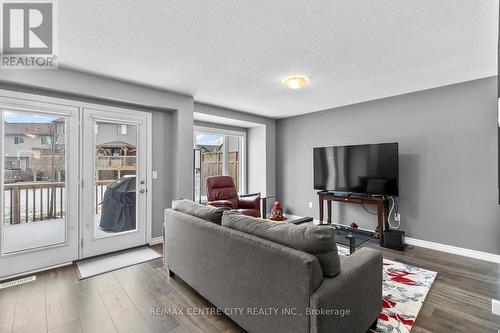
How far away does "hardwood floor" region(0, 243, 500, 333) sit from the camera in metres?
1.83

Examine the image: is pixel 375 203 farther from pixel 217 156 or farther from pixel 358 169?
pixel 217 156

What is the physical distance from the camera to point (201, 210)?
88.1 inches

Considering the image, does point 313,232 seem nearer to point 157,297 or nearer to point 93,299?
point 157,297

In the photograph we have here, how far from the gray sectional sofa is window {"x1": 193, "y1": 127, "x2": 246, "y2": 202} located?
300cm

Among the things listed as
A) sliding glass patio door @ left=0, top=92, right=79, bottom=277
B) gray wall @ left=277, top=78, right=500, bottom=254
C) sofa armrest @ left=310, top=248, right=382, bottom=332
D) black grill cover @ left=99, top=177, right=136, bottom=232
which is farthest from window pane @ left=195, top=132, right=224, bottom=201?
sofa armrest @ left=310, top=248, right=382, bottom=332

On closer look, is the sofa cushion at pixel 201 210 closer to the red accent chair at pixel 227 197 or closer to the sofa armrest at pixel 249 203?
the red accent chair at pixel 227 197

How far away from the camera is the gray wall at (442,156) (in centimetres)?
309

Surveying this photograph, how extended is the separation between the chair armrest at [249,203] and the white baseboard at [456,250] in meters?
2.48

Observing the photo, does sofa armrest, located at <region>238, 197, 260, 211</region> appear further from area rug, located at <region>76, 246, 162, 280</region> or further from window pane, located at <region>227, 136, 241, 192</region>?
area rug, located at <region>76, 246, 162, 280</region>

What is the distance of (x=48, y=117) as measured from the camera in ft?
9.49

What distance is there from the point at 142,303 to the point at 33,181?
2.03 m

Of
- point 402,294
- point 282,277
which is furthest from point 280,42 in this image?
point 402,294

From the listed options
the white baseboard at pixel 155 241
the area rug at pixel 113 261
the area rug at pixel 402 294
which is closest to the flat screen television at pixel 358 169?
the area rug at pixel 402 294

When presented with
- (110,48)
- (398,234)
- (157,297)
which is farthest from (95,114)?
(398,234)
